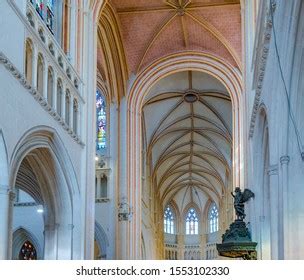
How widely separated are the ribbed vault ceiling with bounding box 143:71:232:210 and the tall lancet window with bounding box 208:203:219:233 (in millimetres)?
1208

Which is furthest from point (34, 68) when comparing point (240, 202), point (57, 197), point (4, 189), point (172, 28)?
point (172, 28)

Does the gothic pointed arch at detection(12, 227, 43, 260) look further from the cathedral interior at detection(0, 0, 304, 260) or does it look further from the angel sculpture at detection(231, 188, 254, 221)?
the angel sculpture at detection(231, 188, 254, 221)

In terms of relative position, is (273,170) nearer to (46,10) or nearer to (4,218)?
(4,218)

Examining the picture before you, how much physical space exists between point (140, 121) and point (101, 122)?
162 centimetres

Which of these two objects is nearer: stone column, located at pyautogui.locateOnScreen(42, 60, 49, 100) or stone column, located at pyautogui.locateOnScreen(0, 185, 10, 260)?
stone column, located at pyautogui.locateOnScreen(0, 185, 10, 260)

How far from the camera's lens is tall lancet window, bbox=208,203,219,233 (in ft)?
155

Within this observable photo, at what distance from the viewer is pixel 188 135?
1403 inches

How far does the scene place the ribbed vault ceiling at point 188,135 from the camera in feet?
97.3

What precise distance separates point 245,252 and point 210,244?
33364 mm

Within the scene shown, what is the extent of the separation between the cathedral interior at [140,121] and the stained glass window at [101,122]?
6cm

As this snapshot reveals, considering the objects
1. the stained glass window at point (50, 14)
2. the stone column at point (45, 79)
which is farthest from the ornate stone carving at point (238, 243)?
the stained glass window at point (50, 14)

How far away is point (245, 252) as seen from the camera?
14281 mm

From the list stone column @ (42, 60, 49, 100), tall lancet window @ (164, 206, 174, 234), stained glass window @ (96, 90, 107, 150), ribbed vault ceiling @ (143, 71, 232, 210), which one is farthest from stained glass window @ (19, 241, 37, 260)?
tall lancet window @ (164, 206, 174, 234)
